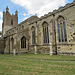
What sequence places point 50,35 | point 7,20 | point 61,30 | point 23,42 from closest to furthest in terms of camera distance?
point 61,30
point 50,35
point 23,42
point 7,20

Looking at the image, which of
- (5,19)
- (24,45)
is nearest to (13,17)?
(5,19)

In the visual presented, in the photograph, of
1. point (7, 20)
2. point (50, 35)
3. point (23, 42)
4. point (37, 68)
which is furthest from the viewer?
point (7, 20)

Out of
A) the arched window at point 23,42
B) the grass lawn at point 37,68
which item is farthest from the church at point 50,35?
the grass lawn at point 37,68

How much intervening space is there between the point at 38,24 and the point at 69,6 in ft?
27.8

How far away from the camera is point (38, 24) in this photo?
20547mm

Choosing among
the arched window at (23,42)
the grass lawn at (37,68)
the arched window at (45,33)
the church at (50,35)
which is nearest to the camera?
the grass lawn at (37,68)

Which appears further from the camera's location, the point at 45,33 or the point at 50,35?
the point at 45,33

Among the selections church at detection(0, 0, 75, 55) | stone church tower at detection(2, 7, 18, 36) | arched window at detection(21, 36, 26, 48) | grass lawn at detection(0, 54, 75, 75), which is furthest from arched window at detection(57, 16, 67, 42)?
stone church tower at detection(2, 7, 18, 36)

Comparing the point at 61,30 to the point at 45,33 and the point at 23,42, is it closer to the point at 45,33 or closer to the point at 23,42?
the point at 45,33

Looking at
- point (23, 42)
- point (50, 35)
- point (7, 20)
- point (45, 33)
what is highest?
point (7, 20)

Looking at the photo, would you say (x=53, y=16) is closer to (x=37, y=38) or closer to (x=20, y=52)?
(x=37, y=38)

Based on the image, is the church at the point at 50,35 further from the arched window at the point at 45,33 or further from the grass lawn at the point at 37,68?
the grass lawn at the point at 37,68

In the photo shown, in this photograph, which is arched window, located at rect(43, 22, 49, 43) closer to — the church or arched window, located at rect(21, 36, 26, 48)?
the church

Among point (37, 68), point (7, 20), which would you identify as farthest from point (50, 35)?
point (7, 20)
